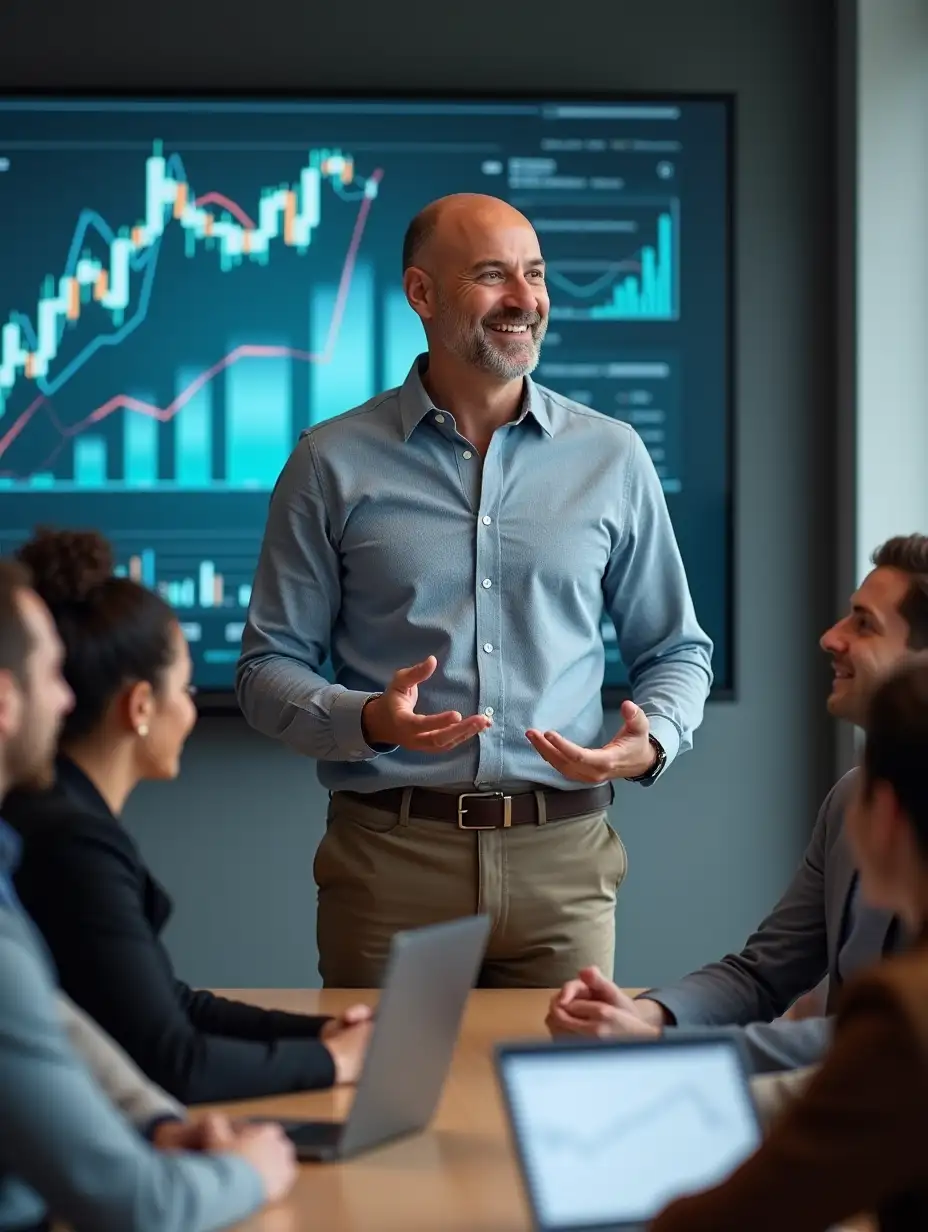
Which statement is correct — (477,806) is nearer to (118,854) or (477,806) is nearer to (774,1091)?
(118,854)

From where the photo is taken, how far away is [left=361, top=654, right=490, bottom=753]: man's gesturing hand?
243 centimetres

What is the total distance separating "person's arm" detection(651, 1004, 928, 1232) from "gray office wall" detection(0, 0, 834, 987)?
284cm

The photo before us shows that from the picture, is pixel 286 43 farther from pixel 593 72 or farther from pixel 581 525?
pixel 581 525

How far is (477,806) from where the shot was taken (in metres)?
2.68

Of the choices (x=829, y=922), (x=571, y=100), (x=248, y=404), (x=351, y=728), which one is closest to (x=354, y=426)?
(x=351, y=728)

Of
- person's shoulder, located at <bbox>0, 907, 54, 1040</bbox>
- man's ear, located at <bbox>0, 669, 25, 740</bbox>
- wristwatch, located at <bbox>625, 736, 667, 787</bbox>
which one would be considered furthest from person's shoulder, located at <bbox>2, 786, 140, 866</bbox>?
wristwatch, located at <bbox>625, 736, 667, 787</bbox>

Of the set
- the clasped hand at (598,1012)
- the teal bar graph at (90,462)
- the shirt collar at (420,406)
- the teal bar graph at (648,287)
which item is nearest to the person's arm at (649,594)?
the shirt collar at (420,406)

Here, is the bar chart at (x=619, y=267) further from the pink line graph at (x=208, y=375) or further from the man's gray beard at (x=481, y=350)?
the man's gray beard at (x=481, y=350)

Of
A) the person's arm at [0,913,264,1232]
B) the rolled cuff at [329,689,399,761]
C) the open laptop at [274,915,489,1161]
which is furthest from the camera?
the rolled cuff at [329,689,399,761]

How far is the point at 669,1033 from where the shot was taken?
6.47ft

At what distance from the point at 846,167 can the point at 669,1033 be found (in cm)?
267

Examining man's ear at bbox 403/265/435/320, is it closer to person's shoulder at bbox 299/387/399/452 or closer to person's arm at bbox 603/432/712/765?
person's shoulder at bbox 299/387/399/452

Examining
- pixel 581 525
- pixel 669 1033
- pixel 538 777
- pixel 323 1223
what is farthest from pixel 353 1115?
pixel 581 525

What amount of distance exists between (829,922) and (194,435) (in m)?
2.23
